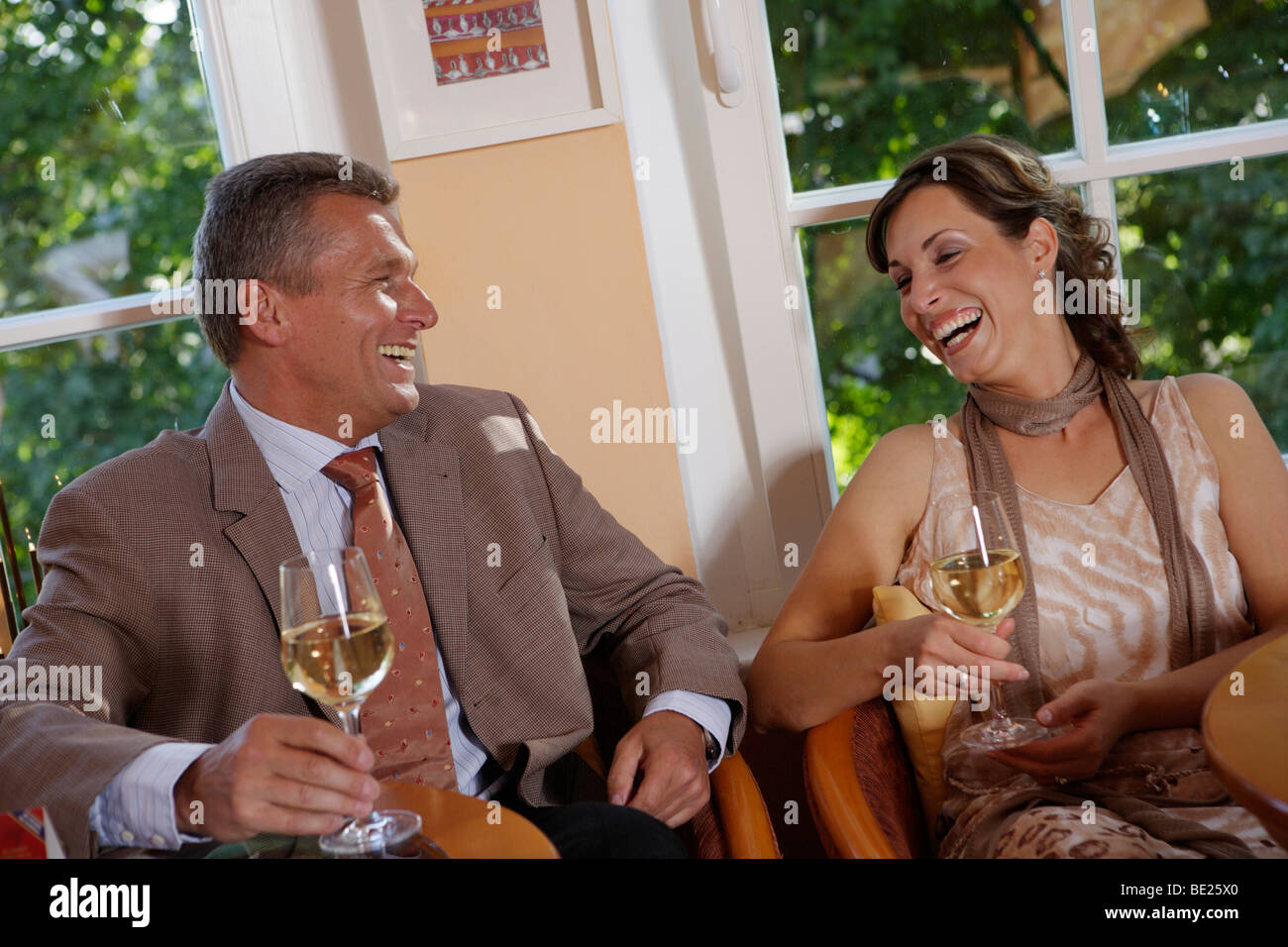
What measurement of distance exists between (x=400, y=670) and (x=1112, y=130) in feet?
5.48

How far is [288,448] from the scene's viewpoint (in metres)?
1.66

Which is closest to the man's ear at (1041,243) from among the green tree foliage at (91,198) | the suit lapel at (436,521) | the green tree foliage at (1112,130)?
the green tree foliage at (1112,130)

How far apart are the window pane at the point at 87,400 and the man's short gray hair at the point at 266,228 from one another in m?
0.48

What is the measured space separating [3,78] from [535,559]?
4.59 feet

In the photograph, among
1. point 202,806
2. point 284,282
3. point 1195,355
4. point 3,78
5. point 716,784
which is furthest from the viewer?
point 1195,355

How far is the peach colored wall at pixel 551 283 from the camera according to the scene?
78.6 inches

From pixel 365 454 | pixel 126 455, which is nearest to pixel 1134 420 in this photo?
pixel 365 454

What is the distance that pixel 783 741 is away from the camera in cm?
208

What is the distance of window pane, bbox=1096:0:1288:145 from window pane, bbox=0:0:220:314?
1.75 metres

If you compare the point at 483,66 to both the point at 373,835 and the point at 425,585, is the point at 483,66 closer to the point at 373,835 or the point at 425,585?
the point at 425,585

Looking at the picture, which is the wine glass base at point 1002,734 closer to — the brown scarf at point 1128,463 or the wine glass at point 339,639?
the brown scarf at point 1128,463

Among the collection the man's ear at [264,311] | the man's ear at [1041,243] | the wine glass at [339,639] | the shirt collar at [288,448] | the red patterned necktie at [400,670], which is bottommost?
the red patterned necktie at [400,670]

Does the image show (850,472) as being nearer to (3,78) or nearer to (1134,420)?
(1134,420)

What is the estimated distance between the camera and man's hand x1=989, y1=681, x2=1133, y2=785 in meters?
1.43
